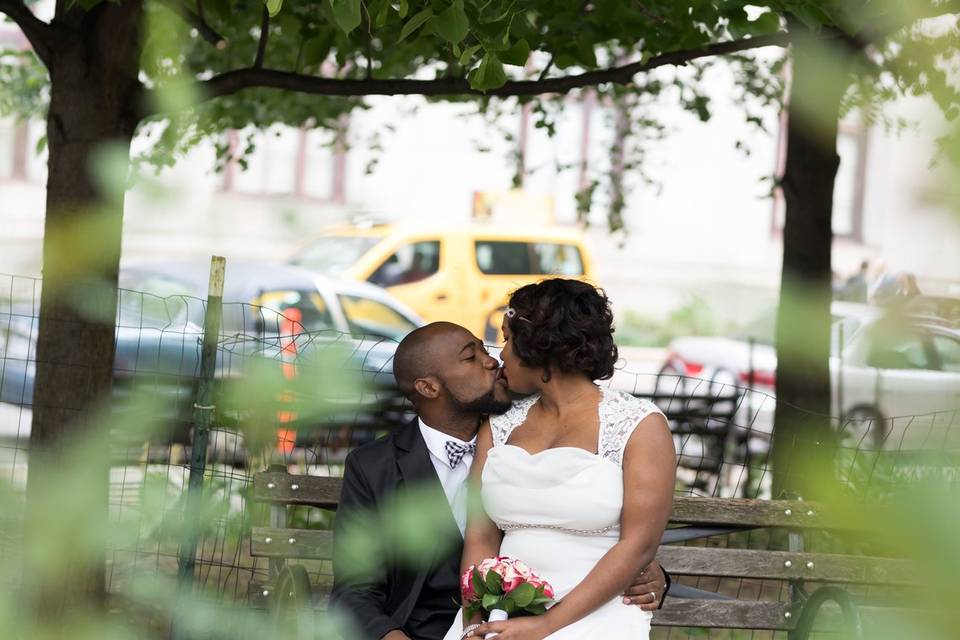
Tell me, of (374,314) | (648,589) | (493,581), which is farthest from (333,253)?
(493,581)

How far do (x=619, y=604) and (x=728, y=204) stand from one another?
Answer: 22641 millimetres

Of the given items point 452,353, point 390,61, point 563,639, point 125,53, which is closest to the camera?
point 563,639

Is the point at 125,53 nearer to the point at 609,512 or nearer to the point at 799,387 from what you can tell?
the point at 609,512

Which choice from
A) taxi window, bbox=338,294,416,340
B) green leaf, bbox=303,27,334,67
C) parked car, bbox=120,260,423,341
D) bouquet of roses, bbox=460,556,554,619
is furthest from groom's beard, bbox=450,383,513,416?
taxi window, bbox=338,294,416,340

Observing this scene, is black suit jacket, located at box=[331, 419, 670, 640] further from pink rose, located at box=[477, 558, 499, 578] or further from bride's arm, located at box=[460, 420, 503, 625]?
pink rose, located at box=[477, 558, 499, 578]

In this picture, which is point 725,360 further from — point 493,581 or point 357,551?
point 493,581

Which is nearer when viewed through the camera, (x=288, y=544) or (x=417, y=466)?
(x=417, y=466)

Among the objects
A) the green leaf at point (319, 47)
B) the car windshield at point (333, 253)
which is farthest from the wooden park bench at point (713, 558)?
the car windshield at point (333, 253)

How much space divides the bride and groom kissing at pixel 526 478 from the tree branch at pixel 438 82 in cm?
133

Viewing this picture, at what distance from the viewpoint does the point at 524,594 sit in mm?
2752

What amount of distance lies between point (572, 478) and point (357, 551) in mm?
643

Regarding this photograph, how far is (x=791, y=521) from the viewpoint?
3.73m

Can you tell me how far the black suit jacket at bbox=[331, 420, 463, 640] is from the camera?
3201 mm

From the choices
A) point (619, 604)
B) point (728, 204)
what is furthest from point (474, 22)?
point (728, 204)
